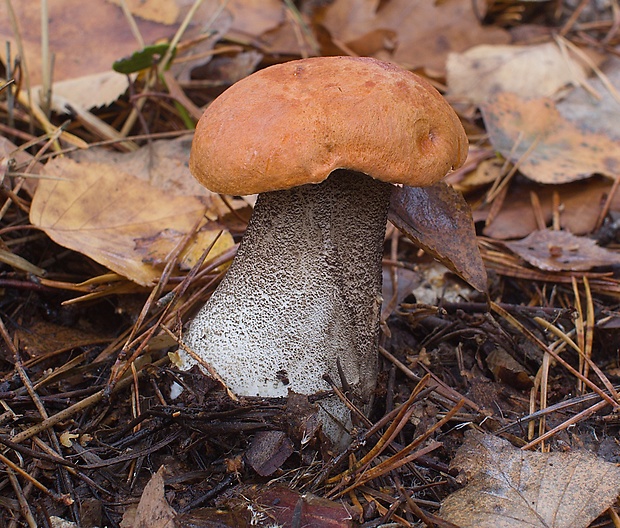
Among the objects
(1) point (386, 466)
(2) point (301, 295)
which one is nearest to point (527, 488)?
(1) point (386, 466)

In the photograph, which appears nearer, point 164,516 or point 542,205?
point 164,516

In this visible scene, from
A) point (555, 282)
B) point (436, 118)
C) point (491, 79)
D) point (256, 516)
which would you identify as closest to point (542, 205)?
point (555, 282)

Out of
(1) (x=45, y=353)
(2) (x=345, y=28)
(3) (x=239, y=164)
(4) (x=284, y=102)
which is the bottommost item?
(1) (x=45, y=353)

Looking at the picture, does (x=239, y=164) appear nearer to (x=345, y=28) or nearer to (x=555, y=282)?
(x=555, y=282)

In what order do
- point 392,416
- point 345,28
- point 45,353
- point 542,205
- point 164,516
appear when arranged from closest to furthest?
point 164,516, point 392,416, point 45,353, point 542,205, point 345,28

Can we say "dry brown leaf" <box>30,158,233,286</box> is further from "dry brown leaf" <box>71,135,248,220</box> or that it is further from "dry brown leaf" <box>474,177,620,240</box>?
"dry brown leaf" <box>474,177,620,240</box>

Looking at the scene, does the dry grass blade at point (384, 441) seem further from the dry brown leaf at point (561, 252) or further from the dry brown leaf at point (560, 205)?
the dry brown leaf at point (560, 205)

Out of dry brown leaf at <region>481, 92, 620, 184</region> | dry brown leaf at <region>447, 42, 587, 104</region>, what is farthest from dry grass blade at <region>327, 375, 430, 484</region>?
dry brown leaf at <region>447, 42, 587, 104</region>
